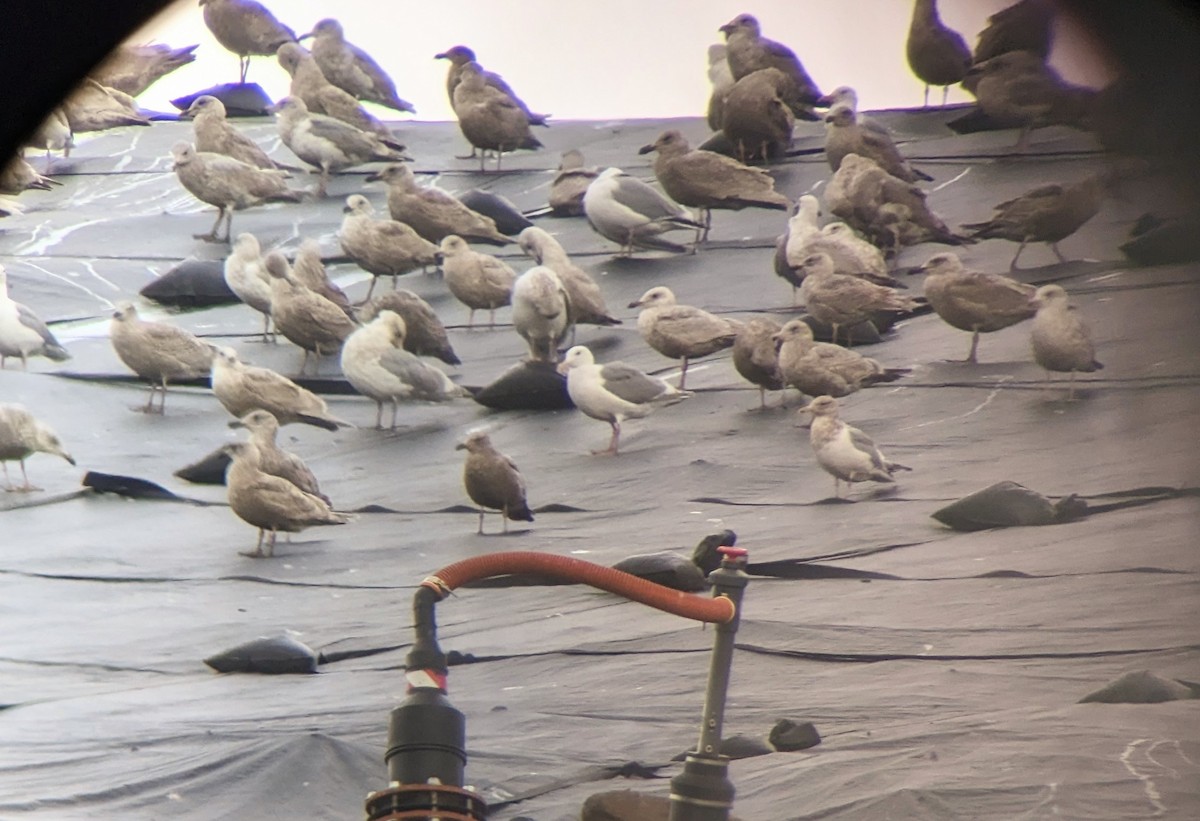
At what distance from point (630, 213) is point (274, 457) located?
44.8 inches

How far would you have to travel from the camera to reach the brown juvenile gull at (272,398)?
3992mm

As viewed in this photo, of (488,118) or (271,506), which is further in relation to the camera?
(488,118)

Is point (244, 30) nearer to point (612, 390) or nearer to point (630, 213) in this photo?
point (630, 213)

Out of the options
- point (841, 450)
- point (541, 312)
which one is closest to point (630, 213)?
point (541, 312)

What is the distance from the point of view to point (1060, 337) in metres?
3.53

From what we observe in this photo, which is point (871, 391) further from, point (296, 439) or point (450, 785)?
point (450, 785)

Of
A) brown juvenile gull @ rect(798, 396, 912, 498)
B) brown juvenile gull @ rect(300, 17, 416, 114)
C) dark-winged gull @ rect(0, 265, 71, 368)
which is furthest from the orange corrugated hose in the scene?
brown juvenile gull @ rect(300, 17, 416, 114)

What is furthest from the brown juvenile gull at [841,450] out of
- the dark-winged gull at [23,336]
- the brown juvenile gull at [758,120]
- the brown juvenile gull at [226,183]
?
the dark-winged gull at [23,336]

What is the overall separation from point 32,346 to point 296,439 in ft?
2.60

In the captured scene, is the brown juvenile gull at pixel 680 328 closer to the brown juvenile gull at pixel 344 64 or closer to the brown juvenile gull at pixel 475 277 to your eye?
the brown juvenile gull at pixel 475 277

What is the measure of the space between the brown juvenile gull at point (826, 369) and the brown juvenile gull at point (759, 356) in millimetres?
31

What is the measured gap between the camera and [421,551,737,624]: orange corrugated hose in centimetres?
162

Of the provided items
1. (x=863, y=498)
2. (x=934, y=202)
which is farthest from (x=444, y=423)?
(x=934, y=202)

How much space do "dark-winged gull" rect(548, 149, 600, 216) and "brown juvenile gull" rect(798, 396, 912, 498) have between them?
1.02 m
